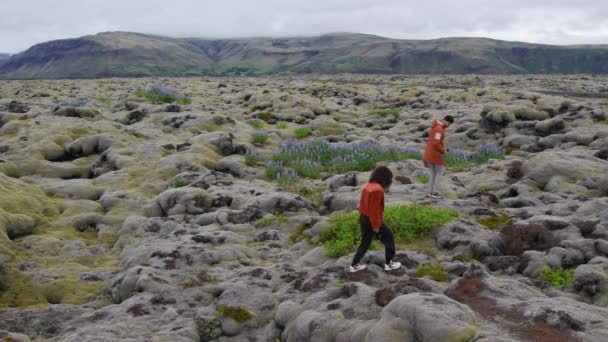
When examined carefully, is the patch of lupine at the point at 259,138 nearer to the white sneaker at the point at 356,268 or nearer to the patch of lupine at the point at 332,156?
the patch of lupine at the point at 332,156

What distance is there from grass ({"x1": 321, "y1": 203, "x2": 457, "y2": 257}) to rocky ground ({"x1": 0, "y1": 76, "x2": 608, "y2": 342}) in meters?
0.34

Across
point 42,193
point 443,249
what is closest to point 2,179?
point 42,193

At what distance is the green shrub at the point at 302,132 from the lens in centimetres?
3316

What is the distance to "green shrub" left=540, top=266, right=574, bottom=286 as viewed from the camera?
1048 cm

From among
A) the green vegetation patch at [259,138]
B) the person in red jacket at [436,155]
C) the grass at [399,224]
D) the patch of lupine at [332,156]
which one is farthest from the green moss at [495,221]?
the green vegetation patch at [259,138]

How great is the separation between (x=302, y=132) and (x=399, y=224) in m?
20.1

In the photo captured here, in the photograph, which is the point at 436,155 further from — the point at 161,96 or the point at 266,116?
the point at 161,96

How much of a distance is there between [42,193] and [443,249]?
14.5 meters

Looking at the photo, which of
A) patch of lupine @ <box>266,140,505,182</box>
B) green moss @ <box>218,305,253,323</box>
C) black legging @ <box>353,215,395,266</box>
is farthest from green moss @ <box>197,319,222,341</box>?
patch of lupine @ <box>266,140,505,182</box>

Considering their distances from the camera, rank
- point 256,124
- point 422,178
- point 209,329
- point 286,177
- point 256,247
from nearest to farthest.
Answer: point 209,329, point 256,247, point 422,178, point 286,177, point 256,124

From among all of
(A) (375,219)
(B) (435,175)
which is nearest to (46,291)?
(A) (375,219)

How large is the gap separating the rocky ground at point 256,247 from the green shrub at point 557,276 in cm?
6

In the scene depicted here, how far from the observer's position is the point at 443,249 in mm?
13039

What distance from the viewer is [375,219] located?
435 inches
